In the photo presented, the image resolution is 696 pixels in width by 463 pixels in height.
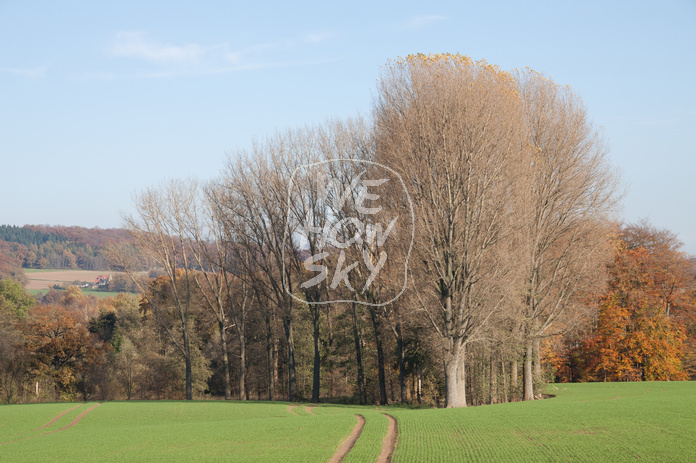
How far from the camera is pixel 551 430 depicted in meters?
16.7

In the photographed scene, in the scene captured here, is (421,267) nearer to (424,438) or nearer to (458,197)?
(458,197)

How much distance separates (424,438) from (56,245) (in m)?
112

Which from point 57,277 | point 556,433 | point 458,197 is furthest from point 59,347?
point 57,277

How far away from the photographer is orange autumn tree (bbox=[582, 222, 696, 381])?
1592 inches

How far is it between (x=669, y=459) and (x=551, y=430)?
13.4ft

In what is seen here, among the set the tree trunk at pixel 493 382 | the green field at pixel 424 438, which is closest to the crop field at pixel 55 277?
the green field at pixel 424 438

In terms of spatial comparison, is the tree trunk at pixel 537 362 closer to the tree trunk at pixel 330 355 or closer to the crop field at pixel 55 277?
the tree trunk at pixel 330 355

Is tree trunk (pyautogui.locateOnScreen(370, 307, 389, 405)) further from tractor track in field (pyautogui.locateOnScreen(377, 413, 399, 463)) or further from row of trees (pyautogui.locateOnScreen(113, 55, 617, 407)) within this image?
tractor track in field (pyautogui.locateOnScreen(377, 413, 399, 463))

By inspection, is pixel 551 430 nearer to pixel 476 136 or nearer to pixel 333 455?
pixel 333 455

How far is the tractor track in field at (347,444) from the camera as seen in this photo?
14.6 metres

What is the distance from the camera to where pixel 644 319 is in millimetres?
40594

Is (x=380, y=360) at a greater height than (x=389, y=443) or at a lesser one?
greater

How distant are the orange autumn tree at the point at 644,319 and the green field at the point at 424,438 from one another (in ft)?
68.7

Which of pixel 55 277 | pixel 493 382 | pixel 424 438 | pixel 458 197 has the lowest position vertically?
pixel 493 382
